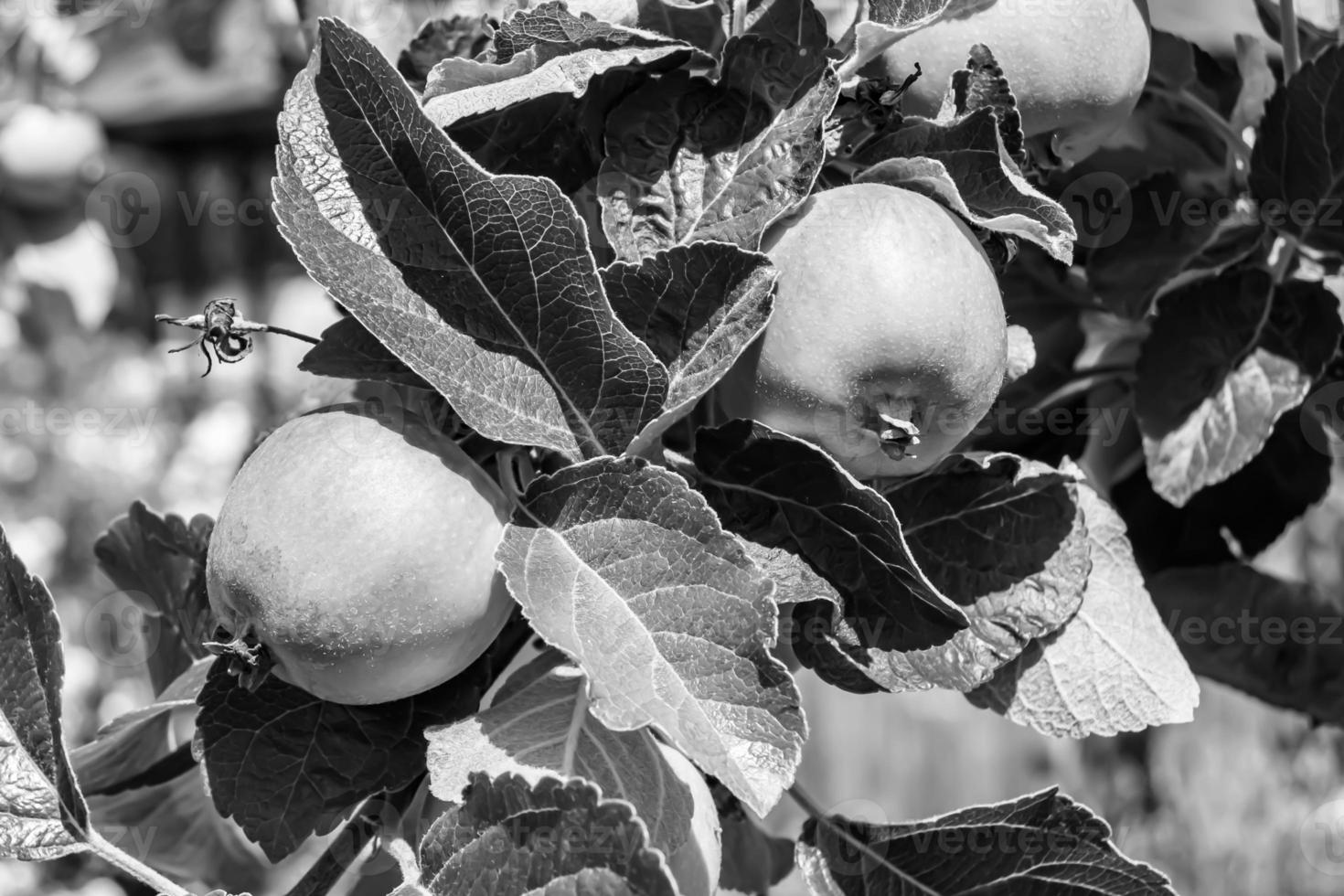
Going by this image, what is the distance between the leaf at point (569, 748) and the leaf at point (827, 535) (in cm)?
8

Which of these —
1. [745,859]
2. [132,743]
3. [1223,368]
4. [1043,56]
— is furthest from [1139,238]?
[132,743]

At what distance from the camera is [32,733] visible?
575mm

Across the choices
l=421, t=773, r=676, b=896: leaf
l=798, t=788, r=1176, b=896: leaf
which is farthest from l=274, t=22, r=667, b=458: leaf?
l=798, t=788, r=1176, b=896: leaf

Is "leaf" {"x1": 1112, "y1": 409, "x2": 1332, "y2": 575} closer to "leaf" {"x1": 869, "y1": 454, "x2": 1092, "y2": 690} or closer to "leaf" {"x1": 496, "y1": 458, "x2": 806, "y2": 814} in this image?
"leaf" {"x1": 869, "y1": 454, "x2": 1092, "y2": 690}

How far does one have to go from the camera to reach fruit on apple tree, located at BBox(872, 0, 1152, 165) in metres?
0.61

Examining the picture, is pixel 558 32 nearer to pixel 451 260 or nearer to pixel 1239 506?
pixel 451 260

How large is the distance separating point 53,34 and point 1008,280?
216cm

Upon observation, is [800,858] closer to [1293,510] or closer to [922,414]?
[922,414]

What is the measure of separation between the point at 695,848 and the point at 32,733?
29 cm

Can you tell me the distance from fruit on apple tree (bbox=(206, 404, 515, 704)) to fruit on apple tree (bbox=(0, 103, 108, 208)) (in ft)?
7.16

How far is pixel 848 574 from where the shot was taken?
537 millimetres

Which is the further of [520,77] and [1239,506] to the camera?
[1239,506]

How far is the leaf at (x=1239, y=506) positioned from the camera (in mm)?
912

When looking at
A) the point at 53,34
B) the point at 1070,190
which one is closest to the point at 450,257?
the point at 1070,190
